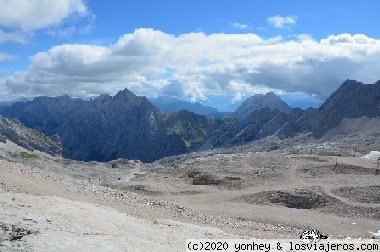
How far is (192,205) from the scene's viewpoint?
165ft

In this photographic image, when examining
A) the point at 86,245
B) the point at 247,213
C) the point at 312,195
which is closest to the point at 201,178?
the point at 312,195

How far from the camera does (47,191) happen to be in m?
32.2

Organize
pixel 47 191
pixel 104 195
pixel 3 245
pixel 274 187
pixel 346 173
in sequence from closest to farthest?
pixel 3 245
pixel 47 191
pixel 104 195
pixel 274 187
pixel 346 173

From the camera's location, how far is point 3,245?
15180 millimetres

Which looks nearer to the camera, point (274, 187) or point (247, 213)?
point (247, 213)

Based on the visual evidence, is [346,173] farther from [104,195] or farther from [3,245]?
[3,245]

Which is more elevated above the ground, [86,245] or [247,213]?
[86,245]

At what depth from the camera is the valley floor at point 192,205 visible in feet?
57.8

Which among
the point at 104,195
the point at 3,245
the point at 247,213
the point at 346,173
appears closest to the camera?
the point at 3,245

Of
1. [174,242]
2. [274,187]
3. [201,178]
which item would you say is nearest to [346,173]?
[274,187]

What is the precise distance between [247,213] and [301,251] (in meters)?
26.5

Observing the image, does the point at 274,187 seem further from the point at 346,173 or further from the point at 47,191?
the point at 47,191

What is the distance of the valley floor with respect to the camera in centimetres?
1762

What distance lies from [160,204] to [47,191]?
9333 millimetres
